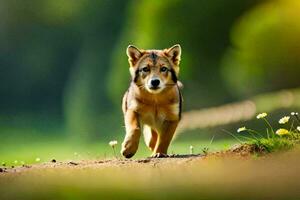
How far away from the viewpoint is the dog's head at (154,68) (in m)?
5.04

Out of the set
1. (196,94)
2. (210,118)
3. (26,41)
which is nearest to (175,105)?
(210,118)

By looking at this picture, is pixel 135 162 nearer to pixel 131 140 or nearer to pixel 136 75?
pixel 131 140

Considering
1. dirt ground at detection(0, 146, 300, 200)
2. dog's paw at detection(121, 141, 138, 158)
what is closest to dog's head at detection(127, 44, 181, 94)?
dog's paw at detection(121, 141, 138, 158)

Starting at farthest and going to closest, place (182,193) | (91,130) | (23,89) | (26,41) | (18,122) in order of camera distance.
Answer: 1. (26,41)
2. (23,89)
3. (91,130)
4. (18,122)
5. (182,193)

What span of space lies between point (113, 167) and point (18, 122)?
4454 millimetres

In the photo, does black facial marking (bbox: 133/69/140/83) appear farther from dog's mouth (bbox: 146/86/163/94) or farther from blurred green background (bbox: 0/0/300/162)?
blurred green background (bbox: 0/0/300/162)

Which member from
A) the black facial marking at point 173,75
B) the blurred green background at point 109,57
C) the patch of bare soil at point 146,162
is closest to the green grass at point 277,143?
the patch of bare soil at point 146,162

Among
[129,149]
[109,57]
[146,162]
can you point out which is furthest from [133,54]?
[109,57]

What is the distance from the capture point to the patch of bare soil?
423 centimetres

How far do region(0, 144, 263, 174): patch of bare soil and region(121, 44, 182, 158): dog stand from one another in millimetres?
457

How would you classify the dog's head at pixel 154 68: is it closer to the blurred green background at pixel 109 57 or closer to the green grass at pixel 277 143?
the green grass at pixel 277 143

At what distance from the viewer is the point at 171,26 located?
10.2 m

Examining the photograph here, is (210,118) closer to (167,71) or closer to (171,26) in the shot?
(171,26)

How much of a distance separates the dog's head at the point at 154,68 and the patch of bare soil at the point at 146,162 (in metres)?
0.53
